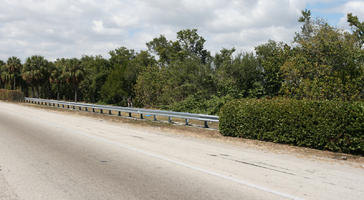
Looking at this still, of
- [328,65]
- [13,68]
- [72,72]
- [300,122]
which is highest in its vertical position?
[13,68]

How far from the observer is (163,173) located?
21.1 feet

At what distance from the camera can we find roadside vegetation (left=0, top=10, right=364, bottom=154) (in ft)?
30.9

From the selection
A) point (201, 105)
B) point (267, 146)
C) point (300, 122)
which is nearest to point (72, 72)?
point (201, 105)

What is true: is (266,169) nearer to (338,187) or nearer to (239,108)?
(338,187)

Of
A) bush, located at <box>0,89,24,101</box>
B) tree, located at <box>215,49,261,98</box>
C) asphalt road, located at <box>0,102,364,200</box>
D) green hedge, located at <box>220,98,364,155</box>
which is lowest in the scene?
asphalt road, located at <box>0,102,364,200</box>

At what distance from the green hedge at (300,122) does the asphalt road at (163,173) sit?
4.94 ft

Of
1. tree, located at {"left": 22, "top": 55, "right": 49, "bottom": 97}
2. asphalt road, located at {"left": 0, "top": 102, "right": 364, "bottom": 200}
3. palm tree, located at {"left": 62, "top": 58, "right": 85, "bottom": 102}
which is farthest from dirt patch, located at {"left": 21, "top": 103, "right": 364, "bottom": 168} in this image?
tree, located at {"left": 22, "top": 55, "right": 49, "bottom": 97}

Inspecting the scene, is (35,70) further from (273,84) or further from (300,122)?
(300,122)

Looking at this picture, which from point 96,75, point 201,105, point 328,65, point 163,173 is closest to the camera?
point 163,173

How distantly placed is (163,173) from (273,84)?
886 inches

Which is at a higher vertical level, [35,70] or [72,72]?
[35,70]

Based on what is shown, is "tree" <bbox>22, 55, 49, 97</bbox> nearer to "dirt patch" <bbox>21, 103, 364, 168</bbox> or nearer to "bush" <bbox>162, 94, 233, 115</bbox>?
"bush" <bbox>162, 94, 233, 115</bbox>

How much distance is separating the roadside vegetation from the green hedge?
28 millimetres

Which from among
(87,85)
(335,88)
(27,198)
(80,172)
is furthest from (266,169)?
(87,85)
